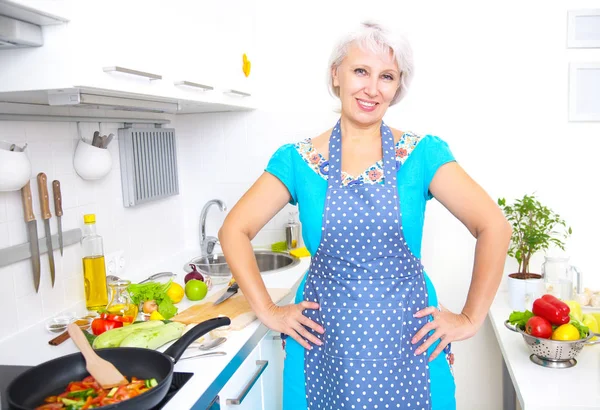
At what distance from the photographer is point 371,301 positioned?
1292 millimetres

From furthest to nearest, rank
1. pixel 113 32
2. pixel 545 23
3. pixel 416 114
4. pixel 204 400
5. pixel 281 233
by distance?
1. pixel 281 233
2. pixel 416 114
3. pixel 545 23
4. pixel 113 32
5. pixel 204 400

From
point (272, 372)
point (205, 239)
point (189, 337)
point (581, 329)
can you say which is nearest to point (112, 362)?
point (189, 337)

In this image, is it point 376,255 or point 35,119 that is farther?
point 35,119

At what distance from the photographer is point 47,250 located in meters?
1.68

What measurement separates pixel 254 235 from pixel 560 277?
4.38 feet

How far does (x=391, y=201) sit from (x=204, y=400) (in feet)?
1.96

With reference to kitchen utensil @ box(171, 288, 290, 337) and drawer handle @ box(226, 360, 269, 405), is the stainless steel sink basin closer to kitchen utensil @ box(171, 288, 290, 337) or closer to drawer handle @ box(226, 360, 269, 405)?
kitchen utensil @ box(171, 288, 290, 337)

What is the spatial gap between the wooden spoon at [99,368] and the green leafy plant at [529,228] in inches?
61.7

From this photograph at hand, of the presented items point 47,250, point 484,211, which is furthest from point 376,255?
point 47,250

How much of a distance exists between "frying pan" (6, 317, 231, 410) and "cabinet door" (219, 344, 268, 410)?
210 mm

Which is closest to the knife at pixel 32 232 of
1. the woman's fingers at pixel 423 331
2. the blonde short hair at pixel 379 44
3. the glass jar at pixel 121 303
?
the glass jar at pixel 121 303

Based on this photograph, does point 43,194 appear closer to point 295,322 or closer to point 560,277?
point 295,322

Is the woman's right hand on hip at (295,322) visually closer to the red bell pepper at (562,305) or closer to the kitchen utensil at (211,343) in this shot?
the kitchen utensil at (211,343)

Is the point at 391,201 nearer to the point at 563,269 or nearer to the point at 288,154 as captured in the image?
the point at 288,154
